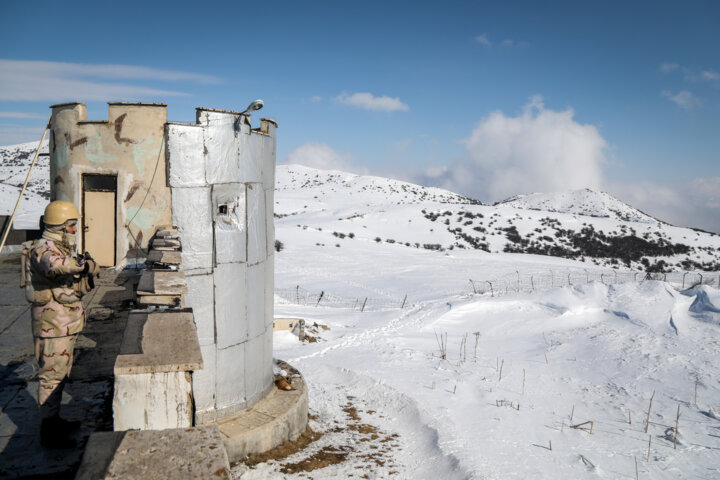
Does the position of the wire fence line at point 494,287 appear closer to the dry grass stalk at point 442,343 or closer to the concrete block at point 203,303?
the dry grass stalk at point 442,343

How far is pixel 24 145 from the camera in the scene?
326 ft

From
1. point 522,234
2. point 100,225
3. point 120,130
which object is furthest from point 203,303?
point 522,234

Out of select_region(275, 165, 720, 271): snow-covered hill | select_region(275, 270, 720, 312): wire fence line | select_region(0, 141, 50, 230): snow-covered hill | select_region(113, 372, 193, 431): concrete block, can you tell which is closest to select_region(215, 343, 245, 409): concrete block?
select_region(113, 372, 193, 431): concrete block

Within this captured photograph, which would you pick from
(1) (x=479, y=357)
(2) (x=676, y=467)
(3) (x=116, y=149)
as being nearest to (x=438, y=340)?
(1) (x=479, y=357)

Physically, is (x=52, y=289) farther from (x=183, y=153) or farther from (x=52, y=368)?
(x=183, y=153)

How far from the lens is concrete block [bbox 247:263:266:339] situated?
8750mm

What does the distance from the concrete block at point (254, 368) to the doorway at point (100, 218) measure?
3300 mm

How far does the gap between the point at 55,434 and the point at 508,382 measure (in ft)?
38.1

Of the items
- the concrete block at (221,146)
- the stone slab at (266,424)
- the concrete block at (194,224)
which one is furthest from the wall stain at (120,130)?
the stone slab at (266,424)

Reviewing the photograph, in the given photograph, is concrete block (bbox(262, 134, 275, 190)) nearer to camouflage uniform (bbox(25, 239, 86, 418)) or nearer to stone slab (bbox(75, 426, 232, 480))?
camouflage uniform (bbox(25, 239, 86, 418))

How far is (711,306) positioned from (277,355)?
16405 mm

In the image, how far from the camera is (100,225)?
9445 millimetres

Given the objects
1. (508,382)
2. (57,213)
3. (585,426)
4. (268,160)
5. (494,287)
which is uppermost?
(268,160)

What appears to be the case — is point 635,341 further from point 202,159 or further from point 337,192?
point 337,192
